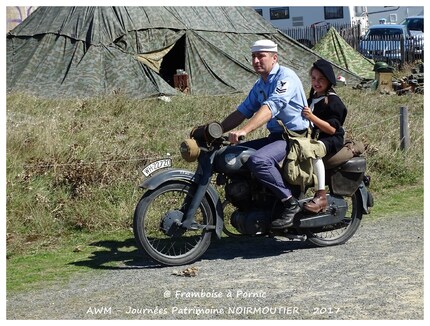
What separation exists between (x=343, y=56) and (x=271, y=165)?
2016cm

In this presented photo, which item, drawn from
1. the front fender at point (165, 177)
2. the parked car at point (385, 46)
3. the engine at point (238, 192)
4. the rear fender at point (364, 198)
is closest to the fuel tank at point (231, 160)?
the engine at point (238, 192)

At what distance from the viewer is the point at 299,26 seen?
37.5 metres

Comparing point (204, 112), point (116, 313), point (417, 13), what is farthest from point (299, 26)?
point (116, 313)

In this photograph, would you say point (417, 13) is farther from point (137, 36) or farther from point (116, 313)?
point (116, 313)

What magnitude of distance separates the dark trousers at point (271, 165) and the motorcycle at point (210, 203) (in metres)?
0.15

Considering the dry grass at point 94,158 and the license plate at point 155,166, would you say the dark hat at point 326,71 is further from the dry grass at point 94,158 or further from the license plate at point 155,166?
the dry grass at point 94,158

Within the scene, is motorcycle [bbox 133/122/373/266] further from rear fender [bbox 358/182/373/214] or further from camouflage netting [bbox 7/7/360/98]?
camouflage netting [bbox 7/7/360/98]

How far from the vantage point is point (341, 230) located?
8336 millimetres

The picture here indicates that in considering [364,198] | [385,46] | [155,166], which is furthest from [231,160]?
[385,46]

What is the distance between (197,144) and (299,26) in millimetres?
30962

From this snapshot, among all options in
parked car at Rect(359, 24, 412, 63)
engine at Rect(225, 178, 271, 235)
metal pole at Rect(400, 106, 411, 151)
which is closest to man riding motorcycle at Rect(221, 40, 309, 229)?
engine at Rect(225, 178, 271, 235)

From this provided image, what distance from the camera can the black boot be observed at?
296 inches

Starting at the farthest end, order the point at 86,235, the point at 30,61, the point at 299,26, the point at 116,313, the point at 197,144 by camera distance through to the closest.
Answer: the point at 299,26 → the point at 30,61 → the point at 86,235 → the point at 197,144 → the point at 116,313

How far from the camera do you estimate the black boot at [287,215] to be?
751cm
